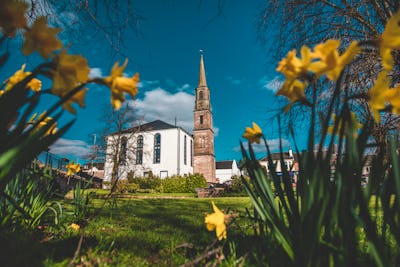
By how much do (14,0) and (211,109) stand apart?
34.1 m

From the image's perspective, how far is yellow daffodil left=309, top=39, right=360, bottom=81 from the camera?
0.67 m

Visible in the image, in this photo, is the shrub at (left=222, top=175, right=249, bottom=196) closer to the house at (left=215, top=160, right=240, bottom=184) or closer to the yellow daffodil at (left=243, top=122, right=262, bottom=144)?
the yellow daffodil at (left=243, top=122, right=262, bottom=144)

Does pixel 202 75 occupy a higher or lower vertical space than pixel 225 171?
higher

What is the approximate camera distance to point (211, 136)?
33.1 metres

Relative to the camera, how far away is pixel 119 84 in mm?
693

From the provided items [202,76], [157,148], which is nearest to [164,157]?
[157,148]

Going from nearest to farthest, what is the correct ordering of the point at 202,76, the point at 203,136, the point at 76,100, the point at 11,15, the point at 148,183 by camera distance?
the point at 11,15
the point at 76,100
the point at 148,183
the point at 203,136
the point at 202,76

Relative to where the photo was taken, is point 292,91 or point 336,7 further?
point 336,7

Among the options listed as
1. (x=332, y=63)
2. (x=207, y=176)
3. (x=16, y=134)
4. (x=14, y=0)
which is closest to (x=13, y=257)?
(x=16, y=134)

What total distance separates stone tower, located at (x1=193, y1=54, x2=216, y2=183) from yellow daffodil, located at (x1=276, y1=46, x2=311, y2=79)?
3050 centimetres

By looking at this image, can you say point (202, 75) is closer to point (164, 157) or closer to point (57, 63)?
point (164, 157)

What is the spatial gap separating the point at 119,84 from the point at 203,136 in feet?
105

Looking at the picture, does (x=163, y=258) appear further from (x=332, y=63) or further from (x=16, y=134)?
(x=332, y=63)

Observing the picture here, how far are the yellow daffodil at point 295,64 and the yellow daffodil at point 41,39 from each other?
0.66m
